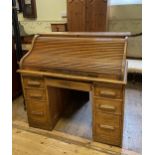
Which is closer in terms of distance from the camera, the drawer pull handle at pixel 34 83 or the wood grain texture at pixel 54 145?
the wood grain texture at pixel 54 145

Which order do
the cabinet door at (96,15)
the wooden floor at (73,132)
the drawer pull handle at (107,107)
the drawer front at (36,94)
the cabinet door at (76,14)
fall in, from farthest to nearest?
the cabinet door at (76,14) → the cabinet door at (96,15) → the drawer front at (36,94) → the wooden floor at (73,132) → the drawer pull handle at (107,107)

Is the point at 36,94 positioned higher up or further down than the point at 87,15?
further down

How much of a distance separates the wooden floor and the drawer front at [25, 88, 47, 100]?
376 mm

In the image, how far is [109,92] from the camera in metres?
1.56

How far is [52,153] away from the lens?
1.68 m

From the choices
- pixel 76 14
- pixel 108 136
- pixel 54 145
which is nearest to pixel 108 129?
pixel 108 136

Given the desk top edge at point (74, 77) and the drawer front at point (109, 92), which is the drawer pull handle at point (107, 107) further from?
the desk top edge at point (74, 77)

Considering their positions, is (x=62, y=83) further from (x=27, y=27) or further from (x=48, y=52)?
(x=27, y=27)

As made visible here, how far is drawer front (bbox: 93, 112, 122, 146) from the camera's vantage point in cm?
164

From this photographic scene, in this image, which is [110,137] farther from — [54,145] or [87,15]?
[87,15]

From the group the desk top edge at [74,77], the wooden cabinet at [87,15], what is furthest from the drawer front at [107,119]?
the wooden cabinet at [87,15]

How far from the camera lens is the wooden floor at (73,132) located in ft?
5.64

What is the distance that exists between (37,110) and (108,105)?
744 millimetres
